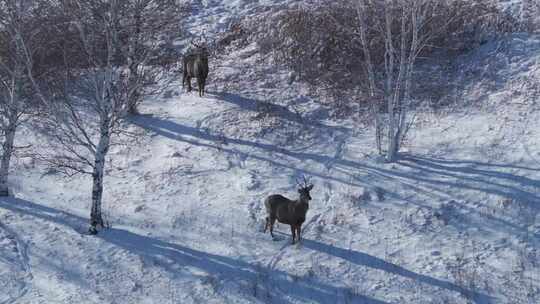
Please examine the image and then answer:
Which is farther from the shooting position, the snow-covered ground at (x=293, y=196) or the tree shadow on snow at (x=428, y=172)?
the tree shadow on snow at (x=428, y=172)

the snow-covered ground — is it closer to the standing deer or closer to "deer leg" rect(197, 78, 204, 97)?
"deer leg" rect(197, 78, 204, 97)

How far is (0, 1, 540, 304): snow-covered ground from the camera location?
1139 centimetres

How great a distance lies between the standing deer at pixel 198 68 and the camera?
19484 mm

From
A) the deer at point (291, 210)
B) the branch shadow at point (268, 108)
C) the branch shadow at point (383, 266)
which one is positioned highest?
the branch shadow at point (268, 108)

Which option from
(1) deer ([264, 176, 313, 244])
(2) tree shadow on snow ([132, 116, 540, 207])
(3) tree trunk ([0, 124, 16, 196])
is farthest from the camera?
(3) tree trunk ([0, 124, 16, 196])

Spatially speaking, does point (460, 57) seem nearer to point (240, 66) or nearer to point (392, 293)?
point (240, 66)

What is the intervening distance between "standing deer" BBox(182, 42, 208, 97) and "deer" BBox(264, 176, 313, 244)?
8.13 metres

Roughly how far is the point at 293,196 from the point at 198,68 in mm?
7206

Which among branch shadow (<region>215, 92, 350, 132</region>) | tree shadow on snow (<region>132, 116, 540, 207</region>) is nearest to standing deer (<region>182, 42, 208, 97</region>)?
branch shadow (<region>215, 92, 350, 132</region>)

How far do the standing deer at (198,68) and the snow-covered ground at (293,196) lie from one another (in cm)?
68

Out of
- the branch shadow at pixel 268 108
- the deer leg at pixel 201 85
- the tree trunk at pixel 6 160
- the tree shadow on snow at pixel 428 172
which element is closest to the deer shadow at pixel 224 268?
the tree trunk at pixel 6 160

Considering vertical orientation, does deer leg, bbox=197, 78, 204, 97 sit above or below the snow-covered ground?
above

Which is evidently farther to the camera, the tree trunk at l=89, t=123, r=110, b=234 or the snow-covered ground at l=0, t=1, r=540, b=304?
the tree trunk at l=89, t=123, r=110, b=234

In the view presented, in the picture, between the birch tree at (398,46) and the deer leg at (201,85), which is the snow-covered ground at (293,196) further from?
the birch tree at (398,46)
